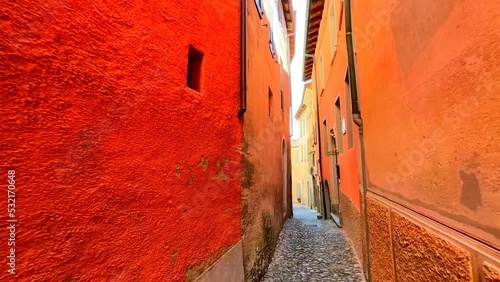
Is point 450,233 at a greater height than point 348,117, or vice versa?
point 348,117

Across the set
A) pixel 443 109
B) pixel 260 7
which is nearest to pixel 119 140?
pixel 443 109

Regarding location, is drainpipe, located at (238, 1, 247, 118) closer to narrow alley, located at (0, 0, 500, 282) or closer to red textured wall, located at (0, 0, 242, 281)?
narrow alley, located at (0, 0, 500, 282)

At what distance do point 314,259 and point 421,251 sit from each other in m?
4.18

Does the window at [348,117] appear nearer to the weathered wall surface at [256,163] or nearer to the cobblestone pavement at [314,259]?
the weathered wall surface at [256,163]

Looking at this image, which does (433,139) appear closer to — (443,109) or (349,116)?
(443,109)

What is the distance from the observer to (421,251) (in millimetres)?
2041

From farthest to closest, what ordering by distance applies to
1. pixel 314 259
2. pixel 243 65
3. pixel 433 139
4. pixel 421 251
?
pixel 314 259, pixel 243 65, pixel 421 251, pixel 433 139

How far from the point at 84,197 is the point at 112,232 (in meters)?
0.33

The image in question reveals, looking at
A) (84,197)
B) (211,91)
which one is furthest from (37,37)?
(211,91)

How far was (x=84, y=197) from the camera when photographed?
1.62 meters

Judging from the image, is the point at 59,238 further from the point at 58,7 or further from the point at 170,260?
the point at 58,7

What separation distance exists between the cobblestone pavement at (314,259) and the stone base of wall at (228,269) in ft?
4.74

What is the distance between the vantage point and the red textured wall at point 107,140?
137cm

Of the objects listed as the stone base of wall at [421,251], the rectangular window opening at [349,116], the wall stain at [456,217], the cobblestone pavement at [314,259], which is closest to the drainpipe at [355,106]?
the stone base of wall at [421,251]
